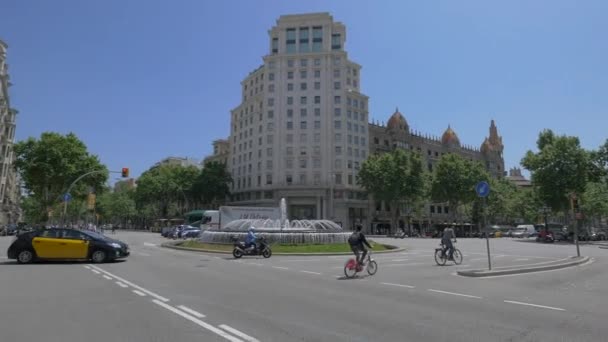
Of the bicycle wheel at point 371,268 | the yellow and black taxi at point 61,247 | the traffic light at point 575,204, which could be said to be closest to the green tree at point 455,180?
the traffic light at point 575,204

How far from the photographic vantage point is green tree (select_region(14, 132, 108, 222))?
44812mm

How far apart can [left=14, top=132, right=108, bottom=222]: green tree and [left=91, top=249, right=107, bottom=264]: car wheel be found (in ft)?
110

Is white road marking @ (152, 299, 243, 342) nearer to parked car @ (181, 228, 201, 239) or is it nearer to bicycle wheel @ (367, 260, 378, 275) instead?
bicycle wheel @ (367, 260, 378, 275)

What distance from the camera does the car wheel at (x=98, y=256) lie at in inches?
670

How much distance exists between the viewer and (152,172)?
90875 millimetres

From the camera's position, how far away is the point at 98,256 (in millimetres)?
17062

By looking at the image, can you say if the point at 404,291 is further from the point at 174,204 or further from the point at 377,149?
the point at 174,204

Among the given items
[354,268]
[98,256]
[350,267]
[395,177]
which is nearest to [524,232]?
[395,177]

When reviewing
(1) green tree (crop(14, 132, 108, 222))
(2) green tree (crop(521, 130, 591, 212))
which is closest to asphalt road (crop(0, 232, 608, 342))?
(1) green tree (crop(14, 132, 108, 222))

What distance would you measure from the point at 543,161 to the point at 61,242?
5338 cm

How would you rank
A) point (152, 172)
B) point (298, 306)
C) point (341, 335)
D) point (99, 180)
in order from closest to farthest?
point (341, 335) < point (298, 306) < point (99, 180) < point (152, 172)

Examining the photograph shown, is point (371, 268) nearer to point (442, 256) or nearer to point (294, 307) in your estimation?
point (442, 256)

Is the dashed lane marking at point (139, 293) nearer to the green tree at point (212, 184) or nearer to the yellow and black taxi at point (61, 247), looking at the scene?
the yellow and black taxi at point (61, 247)

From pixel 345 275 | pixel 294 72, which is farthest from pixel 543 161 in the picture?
pixel 345 275
